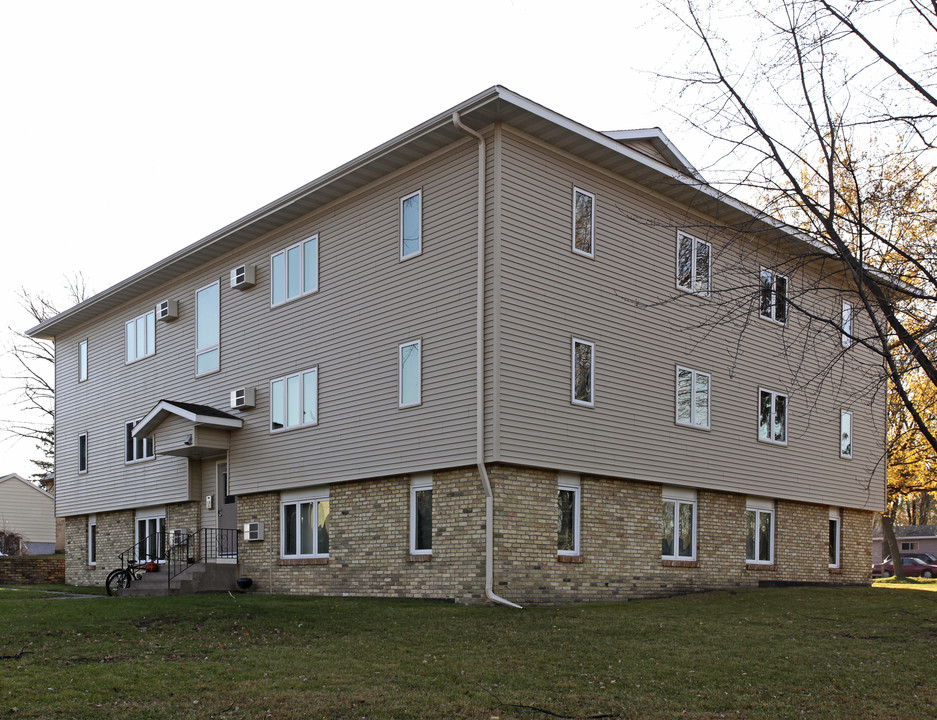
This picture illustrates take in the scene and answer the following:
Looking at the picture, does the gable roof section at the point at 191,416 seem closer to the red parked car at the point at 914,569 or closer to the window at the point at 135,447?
the window at the point at 135,447

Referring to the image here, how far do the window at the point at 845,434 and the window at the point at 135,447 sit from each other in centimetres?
1784

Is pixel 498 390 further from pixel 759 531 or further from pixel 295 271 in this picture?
pixel 759 531

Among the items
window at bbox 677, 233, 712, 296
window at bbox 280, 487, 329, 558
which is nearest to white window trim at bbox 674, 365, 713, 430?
window at bbox 677, 233, 712, 296

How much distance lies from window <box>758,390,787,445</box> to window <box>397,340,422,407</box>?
343 inches

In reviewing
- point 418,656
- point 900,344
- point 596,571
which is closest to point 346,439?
point 596,571

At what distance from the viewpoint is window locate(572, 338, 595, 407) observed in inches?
699

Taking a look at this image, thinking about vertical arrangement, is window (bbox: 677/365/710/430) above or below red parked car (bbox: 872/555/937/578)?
above

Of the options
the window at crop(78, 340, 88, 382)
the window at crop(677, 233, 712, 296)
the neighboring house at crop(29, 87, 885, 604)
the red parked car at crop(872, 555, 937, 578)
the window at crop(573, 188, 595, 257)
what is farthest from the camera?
the red parked car at crop(872, 555, 937, 578)

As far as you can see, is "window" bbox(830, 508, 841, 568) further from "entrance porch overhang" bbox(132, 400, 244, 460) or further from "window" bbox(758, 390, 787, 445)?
"entrance porch overhang" bbox(132, 400, 244, 460)

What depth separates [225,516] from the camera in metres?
23.1

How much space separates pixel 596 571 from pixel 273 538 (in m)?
7.37

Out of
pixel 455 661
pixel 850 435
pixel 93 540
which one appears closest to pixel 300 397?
pixel 455 661

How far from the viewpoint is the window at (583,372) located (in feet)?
58.2

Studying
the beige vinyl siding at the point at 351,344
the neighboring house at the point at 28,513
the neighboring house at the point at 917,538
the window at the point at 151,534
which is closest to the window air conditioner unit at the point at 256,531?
the beige vinyl siding at the point at 351,344
